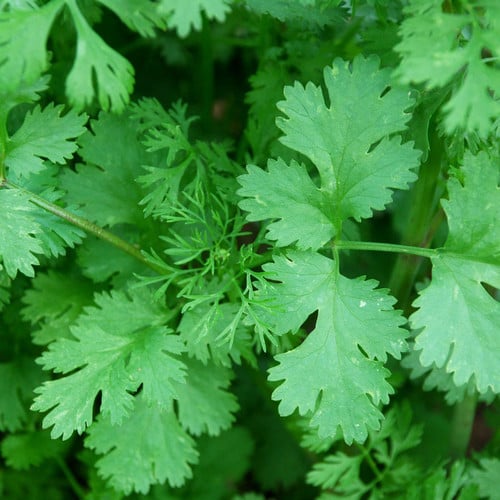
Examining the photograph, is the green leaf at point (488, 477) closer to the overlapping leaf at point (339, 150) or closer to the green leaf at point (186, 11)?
the overlapping leaf at point (339, 150)

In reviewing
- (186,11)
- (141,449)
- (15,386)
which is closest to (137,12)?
(186,11)

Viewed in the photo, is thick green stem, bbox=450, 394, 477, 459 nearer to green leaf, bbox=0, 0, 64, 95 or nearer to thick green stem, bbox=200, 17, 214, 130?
thick green stem, bbox=200, 17, 214, 130

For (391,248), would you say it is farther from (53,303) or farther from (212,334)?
(53,303)

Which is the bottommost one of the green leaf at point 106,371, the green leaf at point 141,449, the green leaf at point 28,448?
the green leaf at point 28,448

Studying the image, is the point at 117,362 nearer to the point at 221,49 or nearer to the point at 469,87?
the point at 469,87

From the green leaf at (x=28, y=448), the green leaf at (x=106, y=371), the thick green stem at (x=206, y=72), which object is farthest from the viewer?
the thick green stem at (x=206, y=72)

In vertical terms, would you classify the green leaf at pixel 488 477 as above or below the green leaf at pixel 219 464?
above

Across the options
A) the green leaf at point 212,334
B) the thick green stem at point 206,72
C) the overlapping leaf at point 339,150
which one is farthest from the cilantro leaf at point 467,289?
the thick green stem at point 206,72

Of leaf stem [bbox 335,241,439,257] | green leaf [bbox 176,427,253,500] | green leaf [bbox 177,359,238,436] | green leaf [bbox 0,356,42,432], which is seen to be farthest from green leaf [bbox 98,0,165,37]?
green leaf [bbox 176,427,253,500]
